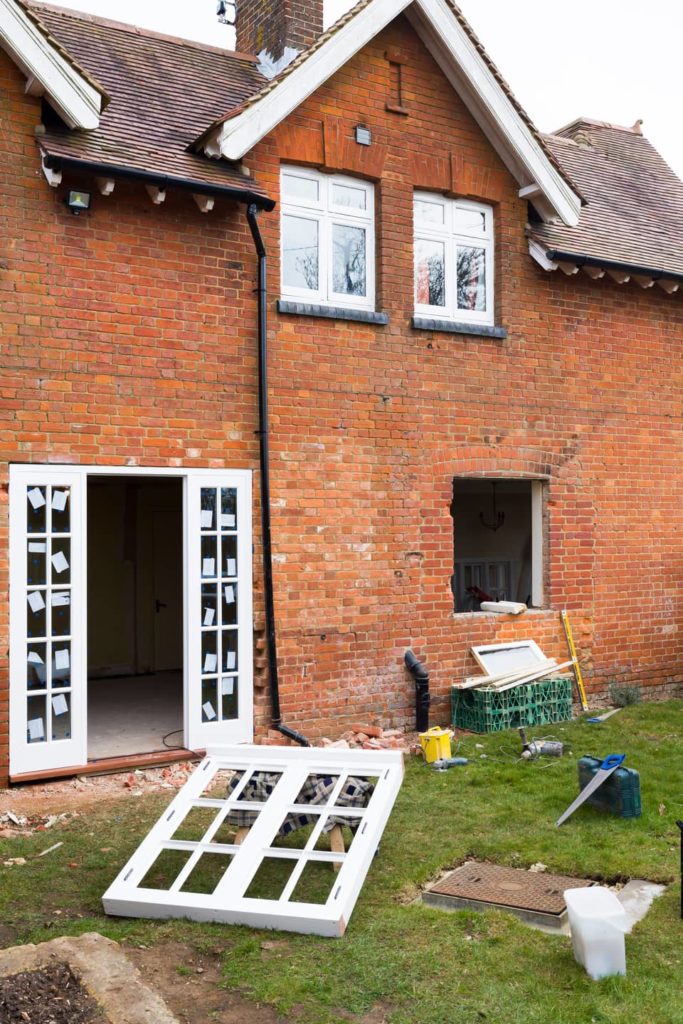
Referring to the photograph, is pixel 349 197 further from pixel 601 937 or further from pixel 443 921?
pixel 601 937

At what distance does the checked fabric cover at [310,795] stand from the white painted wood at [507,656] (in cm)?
446

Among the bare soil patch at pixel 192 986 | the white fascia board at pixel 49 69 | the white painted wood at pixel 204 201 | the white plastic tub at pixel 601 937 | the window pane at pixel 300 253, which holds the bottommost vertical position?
the bare soil patch at pixel 192 986

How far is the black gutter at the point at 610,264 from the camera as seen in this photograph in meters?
11.0

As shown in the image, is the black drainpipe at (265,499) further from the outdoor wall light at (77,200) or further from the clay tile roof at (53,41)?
the clay tile roof at (53,41)

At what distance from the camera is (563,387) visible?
1153cm

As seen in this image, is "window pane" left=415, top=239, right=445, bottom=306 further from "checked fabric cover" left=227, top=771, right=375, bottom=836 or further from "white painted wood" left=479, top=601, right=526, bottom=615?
"checked fabric cover" left=227, top=771, right=375, bottom=836

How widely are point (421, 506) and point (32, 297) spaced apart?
15.1ft

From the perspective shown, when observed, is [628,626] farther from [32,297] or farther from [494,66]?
[32,297]

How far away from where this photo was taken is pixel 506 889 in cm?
595

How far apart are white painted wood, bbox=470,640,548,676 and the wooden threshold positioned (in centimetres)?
348

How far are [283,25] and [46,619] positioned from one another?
7870 mm

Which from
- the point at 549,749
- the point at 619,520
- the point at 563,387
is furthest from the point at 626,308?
the point at 549,749

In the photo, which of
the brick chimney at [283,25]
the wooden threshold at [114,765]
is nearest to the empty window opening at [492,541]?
the brick chimney at [283,25]

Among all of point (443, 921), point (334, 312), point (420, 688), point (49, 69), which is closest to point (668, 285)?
point (334, 312)
